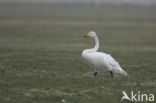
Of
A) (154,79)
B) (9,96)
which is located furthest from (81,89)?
(154,79)

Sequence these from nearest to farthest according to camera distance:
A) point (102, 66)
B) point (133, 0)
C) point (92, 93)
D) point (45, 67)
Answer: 1. point (92, 93)
2. point (102, 66)
3. point (45, 67)
4. point (133, 0)

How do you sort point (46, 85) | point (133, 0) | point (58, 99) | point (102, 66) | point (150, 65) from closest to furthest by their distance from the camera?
point (58, 99) → point (46, 85) → point (102, 66) → point (150, 65) → point (133, 0)

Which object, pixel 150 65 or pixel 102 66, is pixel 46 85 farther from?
pixel 150 65

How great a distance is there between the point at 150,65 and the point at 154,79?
3.43 meters

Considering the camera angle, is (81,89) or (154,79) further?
(154,79)

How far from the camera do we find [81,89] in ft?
37.5

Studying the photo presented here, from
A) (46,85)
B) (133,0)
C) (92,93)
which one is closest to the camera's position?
(92,93)

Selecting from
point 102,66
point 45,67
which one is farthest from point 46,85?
point 45,67

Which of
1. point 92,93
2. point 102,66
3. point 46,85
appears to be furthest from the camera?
point 102,66

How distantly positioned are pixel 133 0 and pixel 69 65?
532 ft

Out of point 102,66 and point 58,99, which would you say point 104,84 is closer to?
point 102,66

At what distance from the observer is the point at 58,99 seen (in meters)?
10.3

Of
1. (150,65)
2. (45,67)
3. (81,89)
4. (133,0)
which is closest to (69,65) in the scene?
(45,67)

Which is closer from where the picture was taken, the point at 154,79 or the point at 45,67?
the point at 154,79
